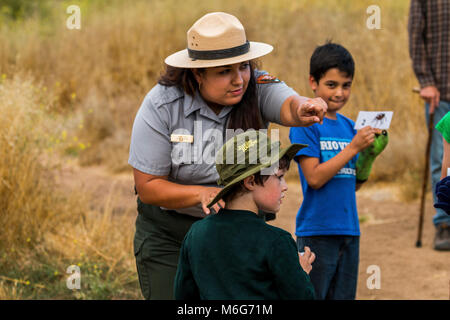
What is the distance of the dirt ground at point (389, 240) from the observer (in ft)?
16.4

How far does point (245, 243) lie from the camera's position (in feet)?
7.41

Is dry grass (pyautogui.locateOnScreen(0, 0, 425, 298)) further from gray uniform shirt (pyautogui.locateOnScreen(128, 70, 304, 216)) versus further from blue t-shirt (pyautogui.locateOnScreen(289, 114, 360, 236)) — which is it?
gray uniform shirt (pyautogui.locateOnScreen(128, 70, 304, 216))

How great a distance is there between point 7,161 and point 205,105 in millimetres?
2684

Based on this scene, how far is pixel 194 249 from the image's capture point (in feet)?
7.67

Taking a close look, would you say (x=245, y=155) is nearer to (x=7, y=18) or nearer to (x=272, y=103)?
(x=272, y=103)

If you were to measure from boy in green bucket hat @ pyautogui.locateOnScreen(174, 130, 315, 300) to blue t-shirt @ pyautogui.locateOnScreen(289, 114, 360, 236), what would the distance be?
3.17 feet

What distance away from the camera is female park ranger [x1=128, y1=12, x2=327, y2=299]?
284 cm

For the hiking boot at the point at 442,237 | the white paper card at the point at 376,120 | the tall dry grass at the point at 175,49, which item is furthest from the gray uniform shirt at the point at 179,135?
the tall dry grass at the point at 175,49

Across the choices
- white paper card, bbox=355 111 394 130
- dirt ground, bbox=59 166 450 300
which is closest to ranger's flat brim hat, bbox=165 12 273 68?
white paper card, bbox=355 111 394 130

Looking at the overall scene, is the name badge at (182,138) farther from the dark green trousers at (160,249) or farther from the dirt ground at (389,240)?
the dirt ground at (389,240)

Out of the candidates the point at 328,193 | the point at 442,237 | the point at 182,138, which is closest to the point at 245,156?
the point at 182,138

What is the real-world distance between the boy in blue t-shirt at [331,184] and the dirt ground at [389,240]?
1501 millimetres

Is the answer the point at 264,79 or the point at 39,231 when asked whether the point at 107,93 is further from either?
the point at 264,79
